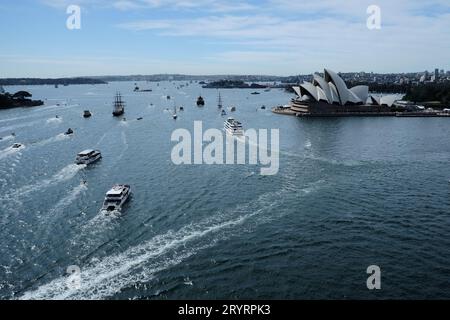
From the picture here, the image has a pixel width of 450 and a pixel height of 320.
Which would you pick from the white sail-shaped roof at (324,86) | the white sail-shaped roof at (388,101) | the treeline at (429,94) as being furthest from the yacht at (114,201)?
the treeline at (429,94)

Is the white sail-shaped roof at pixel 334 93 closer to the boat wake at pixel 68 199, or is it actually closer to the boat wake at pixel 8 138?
the boat wake at pixel 8 138

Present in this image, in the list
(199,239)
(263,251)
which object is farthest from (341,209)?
(199,239)

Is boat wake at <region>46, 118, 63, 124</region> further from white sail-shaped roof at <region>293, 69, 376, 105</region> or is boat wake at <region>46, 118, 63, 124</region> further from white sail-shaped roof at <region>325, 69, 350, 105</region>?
white sail-shaped roof at <region>325, 69, 350, 105</region>

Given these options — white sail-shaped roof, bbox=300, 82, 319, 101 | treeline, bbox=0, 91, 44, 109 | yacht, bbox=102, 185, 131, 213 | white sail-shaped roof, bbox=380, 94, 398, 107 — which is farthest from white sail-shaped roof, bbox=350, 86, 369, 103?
treeline, bbox=0, 91, 44, 109

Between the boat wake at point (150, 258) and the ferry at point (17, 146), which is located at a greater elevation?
→ the ferry at point (17, 146)

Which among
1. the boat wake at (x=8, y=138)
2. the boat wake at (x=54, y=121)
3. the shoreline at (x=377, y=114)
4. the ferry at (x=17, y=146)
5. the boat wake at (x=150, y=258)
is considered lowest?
the boat wake at (x=150, y=258)

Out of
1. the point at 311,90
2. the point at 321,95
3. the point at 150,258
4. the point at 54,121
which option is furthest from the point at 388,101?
the point at 150,258
